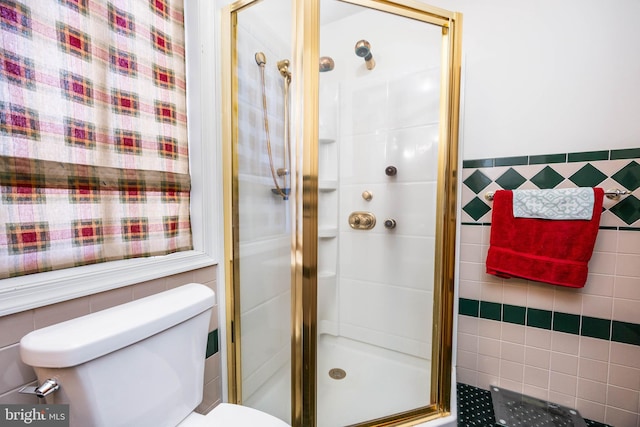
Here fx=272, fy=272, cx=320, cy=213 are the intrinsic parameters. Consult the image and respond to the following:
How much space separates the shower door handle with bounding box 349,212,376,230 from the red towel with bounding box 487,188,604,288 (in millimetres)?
631

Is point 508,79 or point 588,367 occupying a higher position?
point 508,79

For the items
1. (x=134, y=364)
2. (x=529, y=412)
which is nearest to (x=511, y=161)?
(x=529, y=412)

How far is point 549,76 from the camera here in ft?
4.28

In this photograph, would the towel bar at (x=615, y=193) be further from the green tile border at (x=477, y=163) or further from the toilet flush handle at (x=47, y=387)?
the toilet flush handle at (x=47, y=387)

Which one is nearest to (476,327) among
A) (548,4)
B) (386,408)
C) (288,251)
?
(386,408)

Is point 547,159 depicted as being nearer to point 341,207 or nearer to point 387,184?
point 387,184

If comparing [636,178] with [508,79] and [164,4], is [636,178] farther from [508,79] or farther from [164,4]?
[164,4]

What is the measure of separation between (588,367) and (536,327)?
0.25 meters

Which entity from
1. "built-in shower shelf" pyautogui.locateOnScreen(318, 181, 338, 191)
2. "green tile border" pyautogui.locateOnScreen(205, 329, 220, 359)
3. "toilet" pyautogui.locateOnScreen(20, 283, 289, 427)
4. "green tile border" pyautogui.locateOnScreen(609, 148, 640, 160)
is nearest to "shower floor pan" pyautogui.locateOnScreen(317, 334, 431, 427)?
"green tile border" pyautogui.locateOnScreen(205, 329, 220, 359)

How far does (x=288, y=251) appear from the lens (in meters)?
1.04

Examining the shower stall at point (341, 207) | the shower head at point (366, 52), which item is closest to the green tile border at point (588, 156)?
the shower stall at point (341, 207)

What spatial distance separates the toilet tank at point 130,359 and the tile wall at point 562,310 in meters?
1.38

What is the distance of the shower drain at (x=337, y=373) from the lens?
1.49 m

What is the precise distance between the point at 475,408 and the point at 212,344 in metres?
1.33
